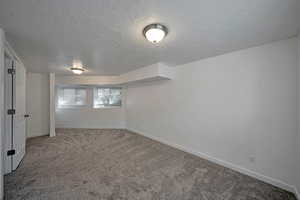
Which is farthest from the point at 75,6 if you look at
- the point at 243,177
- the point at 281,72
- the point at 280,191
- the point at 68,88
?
the point at 68,88

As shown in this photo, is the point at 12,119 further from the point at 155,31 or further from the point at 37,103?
the point at 155,31

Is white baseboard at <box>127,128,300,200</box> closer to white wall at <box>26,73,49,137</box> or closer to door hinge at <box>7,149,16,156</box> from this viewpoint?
door hinge at <box>7,149,16,156</box>

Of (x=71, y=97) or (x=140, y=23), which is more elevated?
(x=140, y=23)

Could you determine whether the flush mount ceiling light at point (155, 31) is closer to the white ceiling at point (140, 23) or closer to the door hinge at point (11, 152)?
the white ceiling at point (140, 23)

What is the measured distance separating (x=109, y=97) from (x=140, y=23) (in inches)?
185

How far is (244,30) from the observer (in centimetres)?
169

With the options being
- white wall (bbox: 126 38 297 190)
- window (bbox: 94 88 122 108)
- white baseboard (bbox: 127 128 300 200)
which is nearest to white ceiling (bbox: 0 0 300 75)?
white wall (bbox: 126 38 297 190)

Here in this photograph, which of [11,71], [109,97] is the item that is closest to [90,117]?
[109,97]

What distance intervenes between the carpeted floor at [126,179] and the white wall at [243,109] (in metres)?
0.30

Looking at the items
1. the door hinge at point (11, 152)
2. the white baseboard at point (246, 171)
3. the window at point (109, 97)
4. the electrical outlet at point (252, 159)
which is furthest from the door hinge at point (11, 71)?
the electrical outlet at point (252, 159)

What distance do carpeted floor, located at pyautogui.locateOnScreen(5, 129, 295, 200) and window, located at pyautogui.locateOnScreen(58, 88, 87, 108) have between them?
286cm

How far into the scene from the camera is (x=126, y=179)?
2027 millimetres

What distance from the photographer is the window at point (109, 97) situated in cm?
580

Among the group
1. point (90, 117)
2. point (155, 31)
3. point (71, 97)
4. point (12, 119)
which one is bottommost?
point (90, 117)
